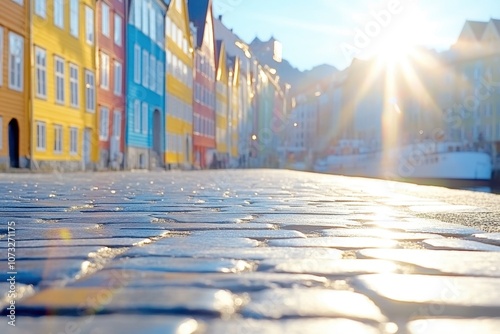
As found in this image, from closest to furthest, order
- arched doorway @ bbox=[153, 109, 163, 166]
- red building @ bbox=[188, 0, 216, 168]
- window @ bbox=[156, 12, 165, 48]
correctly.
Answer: arched doorway @ bbox=[153, 109, 163, 166]
window @ bbox=[156, 12, 165, 48]
red building @ bbox=[188, 0, 216, 168]

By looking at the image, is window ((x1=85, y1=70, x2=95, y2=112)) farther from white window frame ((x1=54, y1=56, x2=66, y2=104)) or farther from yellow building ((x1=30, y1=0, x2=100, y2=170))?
white window frame ((x1=54, y1=56, x2=66, y2=104))

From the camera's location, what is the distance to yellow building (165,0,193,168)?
142 feet

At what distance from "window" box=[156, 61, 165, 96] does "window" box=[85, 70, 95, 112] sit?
430 inches

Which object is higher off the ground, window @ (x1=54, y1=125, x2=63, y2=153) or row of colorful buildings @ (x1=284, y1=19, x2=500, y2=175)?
row of colorful buildings @ (x1=284, y1=19, x2=500, y2=175)

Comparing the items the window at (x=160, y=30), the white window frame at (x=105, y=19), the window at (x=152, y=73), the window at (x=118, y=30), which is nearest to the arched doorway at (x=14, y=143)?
the white window frame at (x=105, y=19)

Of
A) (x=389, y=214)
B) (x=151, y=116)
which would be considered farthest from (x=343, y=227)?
(x=151, y=116)

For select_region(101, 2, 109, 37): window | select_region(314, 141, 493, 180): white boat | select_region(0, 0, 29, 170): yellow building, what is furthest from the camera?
select_region(314, 141, 493, 180): white boat

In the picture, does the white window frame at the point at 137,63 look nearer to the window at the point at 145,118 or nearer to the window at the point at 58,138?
the window at the point at 145,118

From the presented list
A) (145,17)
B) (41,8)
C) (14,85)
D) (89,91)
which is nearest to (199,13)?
(145,17)

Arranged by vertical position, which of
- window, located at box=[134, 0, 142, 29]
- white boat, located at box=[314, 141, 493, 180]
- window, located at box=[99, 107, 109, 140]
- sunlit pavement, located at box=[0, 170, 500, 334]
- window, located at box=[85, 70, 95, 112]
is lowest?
sunlit pavement, located at box=[0, 170, 500, 334]

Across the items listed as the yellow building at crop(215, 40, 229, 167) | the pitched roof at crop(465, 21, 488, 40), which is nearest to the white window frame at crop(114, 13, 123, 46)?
the yellow building at crop(215, 40, 229, 167)

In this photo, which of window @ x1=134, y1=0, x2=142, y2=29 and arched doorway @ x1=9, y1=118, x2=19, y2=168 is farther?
window @ x1=134, y1=0, x2=142, y2=29

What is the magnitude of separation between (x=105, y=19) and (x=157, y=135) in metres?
10.5

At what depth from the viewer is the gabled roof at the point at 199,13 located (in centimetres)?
5425
